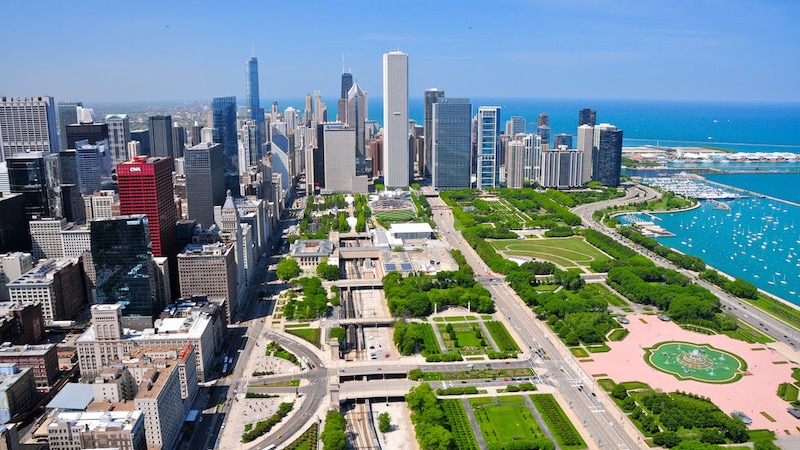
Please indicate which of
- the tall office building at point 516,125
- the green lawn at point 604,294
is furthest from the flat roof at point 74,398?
the tall office building at point 516,125

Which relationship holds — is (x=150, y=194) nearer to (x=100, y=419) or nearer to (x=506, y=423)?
(x=100, y=419)

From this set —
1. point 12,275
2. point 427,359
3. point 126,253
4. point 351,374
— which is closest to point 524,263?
point 427,359

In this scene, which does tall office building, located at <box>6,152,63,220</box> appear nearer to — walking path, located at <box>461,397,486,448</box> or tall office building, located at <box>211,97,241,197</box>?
tall office building, located at <box>211,97,241,197</box>

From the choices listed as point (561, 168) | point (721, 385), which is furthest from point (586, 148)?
point (721, 385)

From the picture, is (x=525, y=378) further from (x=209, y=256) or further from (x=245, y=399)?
(x=209, y=256)

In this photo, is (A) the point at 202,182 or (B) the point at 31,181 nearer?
(B) the point at 31,181

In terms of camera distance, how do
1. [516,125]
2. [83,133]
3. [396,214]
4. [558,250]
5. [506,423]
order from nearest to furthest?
[506,423]
[558,250]
[396,214]
[83,133]
[516,125]
